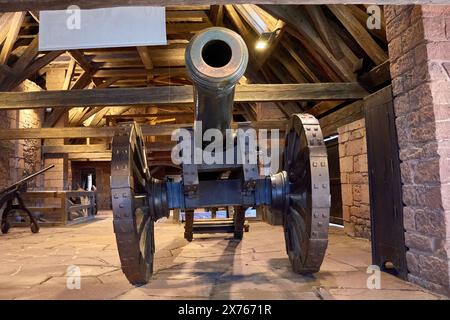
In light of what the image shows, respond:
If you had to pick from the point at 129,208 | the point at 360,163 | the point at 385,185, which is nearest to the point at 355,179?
the point at 360,163

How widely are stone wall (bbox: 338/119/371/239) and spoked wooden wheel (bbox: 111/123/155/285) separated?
301 cm

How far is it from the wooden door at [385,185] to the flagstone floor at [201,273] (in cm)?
17

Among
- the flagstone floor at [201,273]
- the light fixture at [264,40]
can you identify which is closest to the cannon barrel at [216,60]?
the flagstone floor at [201,273]

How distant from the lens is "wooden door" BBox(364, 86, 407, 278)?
8.06 feet

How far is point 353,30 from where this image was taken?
3.77m

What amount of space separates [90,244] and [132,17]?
2912 millimetres

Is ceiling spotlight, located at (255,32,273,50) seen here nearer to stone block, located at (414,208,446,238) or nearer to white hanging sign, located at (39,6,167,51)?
white hanging sign, located at (39,6,167,51)

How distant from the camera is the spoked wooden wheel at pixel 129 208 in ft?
6.62

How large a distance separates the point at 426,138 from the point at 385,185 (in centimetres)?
59

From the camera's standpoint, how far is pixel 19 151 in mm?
7926

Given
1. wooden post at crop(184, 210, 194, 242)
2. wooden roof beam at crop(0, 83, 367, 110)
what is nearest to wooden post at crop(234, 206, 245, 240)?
wooden post at crop(184, 210, 194, 242)

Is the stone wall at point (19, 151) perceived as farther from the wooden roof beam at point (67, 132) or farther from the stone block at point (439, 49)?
the stone block at point (439, 49)

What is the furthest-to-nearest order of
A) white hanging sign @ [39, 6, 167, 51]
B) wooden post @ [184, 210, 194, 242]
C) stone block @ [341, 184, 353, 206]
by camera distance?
stone block @ [341, 184, 353, 206] < wooden post @ [184, 210, 194, 242] < white hanging sign @ [39, 6, 167, 51]
